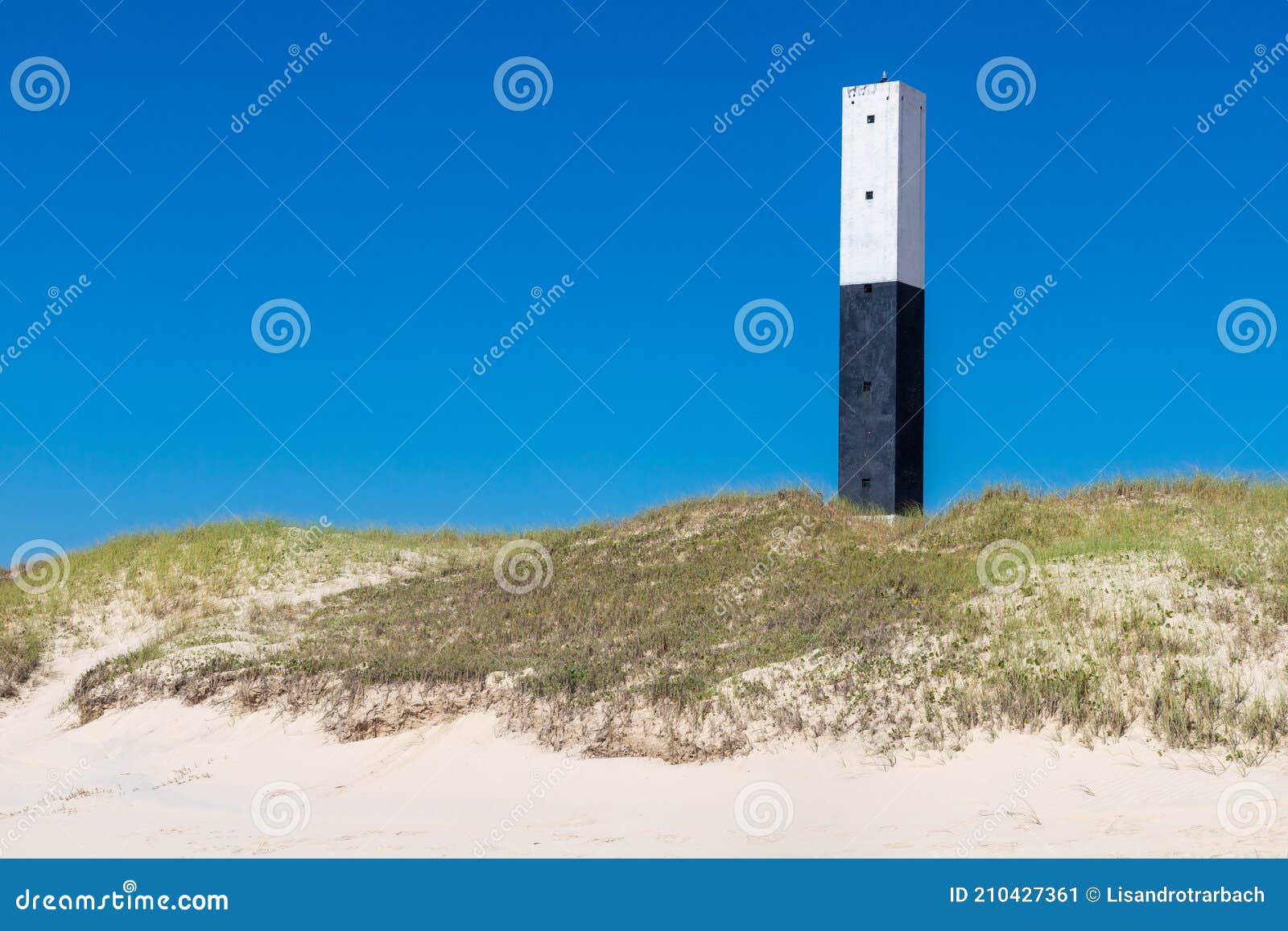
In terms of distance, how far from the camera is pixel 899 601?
1661 cm

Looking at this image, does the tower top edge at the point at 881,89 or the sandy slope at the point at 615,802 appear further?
the tower top edge at the point at 881,89

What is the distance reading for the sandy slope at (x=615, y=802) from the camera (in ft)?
35.1

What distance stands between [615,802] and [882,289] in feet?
39.3

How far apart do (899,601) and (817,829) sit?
19.3ft

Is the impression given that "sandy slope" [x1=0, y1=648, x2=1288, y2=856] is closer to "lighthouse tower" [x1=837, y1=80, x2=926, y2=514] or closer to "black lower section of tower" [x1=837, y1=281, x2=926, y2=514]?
"black lower section of tower" [x1=837, y1=281, x2=926, y2=514]

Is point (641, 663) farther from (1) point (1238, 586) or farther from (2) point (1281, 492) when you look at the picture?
(2) point (1281, 492)

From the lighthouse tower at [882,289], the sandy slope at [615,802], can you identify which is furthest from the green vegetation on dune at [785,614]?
the lighthouse tower at [882,289]

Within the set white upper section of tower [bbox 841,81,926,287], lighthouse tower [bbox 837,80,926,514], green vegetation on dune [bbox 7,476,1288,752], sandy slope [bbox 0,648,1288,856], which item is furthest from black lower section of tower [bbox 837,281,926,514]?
sandy slope [bbox 0,648,1288,856]

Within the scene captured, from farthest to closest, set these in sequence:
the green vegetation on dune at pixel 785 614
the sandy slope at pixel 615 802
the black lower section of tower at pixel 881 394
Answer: the black lower section of tower at pixel 881 394 < the green vegetation on dune at pixel 785 614 < the sandy slope at pixel 615 802

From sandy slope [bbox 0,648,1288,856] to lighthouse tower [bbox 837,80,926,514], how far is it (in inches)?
372

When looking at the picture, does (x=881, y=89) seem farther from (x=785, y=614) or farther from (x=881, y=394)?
(x=785, y=614)

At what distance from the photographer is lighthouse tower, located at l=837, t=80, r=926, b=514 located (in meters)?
21.7

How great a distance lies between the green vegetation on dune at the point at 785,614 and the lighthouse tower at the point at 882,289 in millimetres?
1029

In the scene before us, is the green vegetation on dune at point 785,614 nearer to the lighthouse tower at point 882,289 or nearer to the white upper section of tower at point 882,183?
the lighthouse tower at point 882,289
